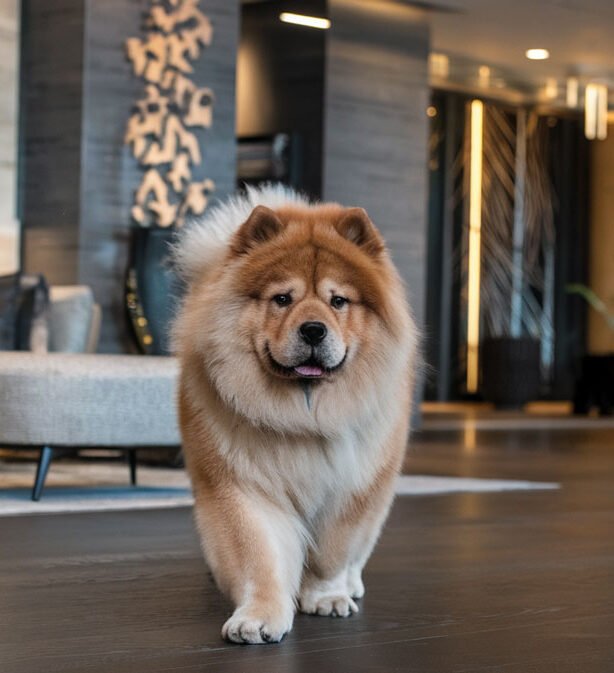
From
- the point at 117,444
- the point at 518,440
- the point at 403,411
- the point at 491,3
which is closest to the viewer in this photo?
the point at 403,411

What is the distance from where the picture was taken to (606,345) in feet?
53.3

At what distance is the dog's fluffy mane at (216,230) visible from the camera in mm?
2779

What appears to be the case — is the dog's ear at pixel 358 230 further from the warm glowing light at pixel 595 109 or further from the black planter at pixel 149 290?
the warm glowing light at pixel 595 109

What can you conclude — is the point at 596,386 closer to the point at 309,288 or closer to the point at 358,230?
the point at 358,230

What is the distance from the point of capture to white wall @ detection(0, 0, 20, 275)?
25.5 feet

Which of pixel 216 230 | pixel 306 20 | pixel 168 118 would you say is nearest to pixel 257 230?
pixel 216 230

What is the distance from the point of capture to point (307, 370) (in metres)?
2.45

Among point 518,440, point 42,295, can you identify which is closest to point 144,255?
point 42,295

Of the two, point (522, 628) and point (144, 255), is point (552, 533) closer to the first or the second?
point (522, 628)

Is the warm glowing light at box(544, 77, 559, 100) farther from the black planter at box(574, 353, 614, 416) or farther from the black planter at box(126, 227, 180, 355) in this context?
the black planter at box(126, 227, 180, 355)

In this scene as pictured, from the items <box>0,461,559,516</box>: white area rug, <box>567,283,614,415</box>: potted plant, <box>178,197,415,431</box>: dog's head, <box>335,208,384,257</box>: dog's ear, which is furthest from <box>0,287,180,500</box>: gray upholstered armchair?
<box>567,283,614,415</box>: potted plant

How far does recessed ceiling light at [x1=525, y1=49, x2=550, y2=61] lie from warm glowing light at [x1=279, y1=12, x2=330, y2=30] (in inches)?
125

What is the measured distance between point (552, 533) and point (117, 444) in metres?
1.73

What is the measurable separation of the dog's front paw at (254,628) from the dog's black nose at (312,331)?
0.48m
